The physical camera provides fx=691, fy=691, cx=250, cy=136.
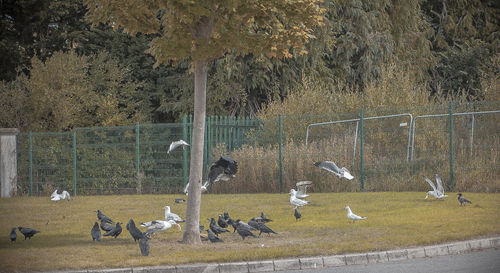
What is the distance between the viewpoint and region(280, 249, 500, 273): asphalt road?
882cm

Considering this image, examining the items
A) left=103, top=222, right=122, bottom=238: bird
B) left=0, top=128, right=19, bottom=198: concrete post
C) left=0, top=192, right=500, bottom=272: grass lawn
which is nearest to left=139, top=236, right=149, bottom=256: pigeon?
left=0, top=192, right=500, bottom=272: grass lawn

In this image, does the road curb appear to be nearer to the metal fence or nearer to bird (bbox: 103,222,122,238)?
bird (bbox: 103,222,122,238)

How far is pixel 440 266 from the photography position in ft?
30.0

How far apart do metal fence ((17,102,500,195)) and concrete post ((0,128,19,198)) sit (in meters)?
0.58

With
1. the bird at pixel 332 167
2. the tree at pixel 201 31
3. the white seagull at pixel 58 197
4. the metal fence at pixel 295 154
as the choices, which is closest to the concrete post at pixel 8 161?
the metal fence at pixel 295 154

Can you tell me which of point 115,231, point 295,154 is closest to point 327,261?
point 115,231

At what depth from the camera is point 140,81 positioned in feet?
120

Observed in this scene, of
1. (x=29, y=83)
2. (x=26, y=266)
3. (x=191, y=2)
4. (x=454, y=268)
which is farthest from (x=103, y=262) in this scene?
(x=29, y=83)

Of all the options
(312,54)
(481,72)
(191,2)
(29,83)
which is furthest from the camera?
(481,72)

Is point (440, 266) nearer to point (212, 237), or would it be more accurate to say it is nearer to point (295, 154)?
point (212, 237)

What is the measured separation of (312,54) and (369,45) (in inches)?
153

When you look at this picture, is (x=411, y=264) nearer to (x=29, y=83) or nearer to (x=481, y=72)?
(x=29, y=83)

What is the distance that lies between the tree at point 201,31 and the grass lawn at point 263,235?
1.31 meters

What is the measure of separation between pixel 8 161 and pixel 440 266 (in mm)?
18860
